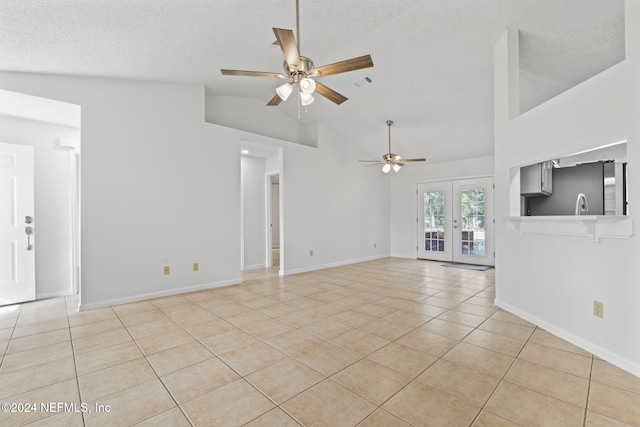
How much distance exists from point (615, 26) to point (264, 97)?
4976mm

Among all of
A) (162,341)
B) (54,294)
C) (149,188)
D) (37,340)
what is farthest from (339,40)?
(54,294)

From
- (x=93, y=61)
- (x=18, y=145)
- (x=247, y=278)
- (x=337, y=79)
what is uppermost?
(x=337, y=79)

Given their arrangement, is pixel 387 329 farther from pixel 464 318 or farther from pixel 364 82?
pixel 364 82

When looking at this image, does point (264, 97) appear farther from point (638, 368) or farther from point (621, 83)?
point (638, 368)

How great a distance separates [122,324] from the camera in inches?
122

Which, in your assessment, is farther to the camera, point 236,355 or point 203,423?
point 236,355

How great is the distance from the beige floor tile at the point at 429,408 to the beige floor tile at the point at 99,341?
8.22 ft

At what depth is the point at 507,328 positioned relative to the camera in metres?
2.90

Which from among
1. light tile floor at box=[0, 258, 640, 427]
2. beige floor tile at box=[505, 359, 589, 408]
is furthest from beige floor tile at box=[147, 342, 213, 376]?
beige floor tile at box=[505, 359, 589, 408]

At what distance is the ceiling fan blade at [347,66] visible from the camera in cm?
242

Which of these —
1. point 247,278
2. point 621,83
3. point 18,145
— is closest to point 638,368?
point 621,83

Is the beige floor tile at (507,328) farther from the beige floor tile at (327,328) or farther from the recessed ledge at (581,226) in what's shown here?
the beige floor tile at (327,328)

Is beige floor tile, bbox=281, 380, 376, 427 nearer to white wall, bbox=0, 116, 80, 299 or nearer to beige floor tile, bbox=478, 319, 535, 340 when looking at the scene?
beige floor tile, bbox=478, 319, 535, 340

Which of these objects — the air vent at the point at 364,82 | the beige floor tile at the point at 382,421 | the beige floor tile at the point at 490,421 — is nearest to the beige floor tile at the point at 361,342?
the beige floor tile at the point at 382,421
